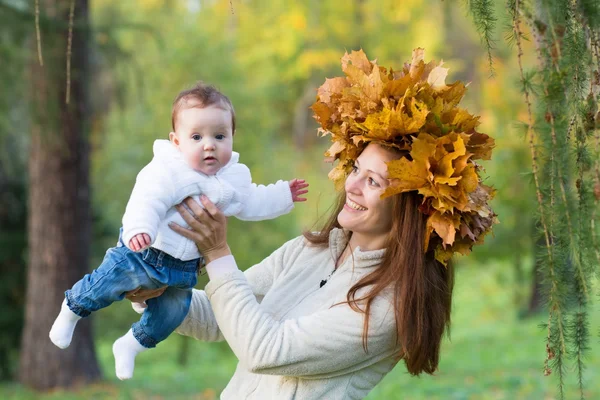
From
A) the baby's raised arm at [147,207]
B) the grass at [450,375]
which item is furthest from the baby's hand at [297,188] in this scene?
the grass at [450,375]

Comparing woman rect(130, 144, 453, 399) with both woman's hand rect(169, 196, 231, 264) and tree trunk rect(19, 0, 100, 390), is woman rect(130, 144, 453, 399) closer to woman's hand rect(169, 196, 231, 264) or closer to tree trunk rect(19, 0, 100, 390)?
woman's hand rect(169, 196, 231, 264)

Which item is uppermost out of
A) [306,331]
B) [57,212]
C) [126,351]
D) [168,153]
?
[168,153]

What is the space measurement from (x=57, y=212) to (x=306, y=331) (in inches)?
191

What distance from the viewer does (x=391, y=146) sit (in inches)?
91.3

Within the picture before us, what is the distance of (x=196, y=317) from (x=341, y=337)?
1.87 ft

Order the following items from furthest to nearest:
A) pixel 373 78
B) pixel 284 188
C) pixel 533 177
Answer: pixel 284 188, pixel 373 78, pixel 533 177

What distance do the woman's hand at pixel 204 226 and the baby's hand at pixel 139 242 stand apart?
0.16 m

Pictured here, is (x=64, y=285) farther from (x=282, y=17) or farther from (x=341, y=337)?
(x=282, y=17)

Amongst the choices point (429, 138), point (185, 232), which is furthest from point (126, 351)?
point (429, 138)

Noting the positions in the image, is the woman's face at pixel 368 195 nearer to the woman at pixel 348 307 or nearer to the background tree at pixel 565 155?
the woman at pixel 348 307

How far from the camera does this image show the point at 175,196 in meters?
2.28

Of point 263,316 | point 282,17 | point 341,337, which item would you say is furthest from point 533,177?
point 282,17

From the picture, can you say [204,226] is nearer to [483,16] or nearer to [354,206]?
[354,206]

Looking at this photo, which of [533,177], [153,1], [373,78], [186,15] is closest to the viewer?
[533,177]
